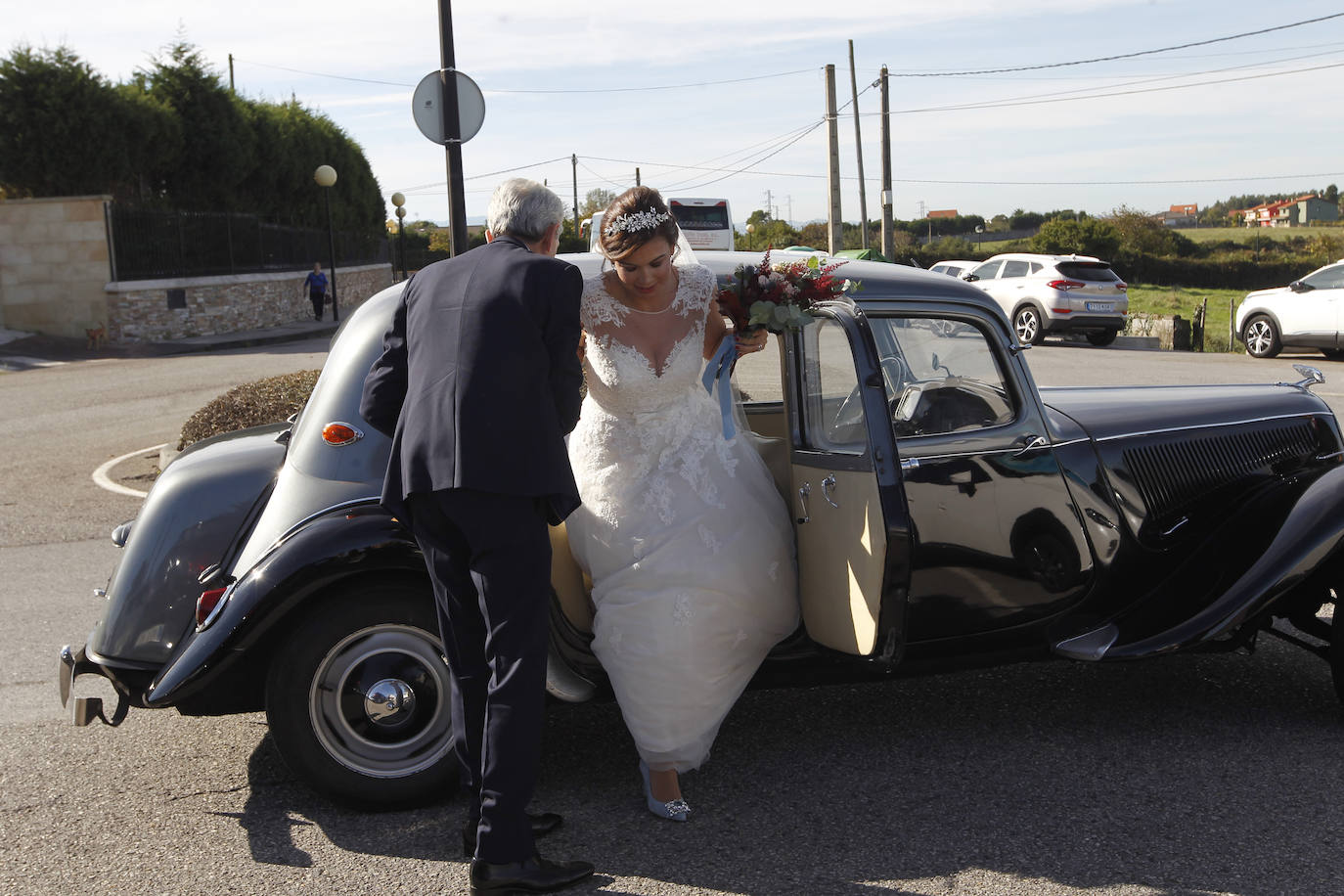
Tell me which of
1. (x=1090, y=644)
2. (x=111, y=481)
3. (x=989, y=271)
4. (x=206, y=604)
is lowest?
(x=1090, y=644)

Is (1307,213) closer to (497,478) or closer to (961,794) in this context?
(961,794)

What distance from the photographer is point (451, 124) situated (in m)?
9.10

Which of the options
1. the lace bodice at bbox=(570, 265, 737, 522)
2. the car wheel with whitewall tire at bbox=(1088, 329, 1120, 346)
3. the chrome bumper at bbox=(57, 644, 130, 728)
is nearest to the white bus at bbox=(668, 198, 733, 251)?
the car wheel with whitewall tire at bbox=(1088, 329, 1120, 346)

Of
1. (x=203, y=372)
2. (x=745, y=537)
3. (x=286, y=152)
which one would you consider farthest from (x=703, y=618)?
(x=286, y=152)

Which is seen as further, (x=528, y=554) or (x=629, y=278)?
(x=629, y=278)

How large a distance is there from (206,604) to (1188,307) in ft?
110

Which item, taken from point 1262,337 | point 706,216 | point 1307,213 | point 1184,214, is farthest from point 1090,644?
point 1184,214

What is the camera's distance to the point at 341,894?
3.17 metres

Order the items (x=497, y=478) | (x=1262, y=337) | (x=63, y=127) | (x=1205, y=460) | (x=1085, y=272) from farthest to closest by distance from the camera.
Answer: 1. (x=63, y=127)
2. (x=1085, y=272)
3. (x=1262, y=337)
4. (x=1205, y=460)
5. (x=497, y=478)

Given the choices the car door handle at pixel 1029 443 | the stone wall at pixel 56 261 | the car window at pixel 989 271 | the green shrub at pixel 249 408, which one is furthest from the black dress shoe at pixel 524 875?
the stone wall at pixel 56 261

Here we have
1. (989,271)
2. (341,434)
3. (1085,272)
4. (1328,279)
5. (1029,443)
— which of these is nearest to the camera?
(341,434)

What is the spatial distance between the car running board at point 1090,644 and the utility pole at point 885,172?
28.1 metres

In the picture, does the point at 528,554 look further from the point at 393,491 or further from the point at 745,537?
the point at 745,537

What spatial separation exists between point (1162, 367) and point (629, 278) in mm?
14599
